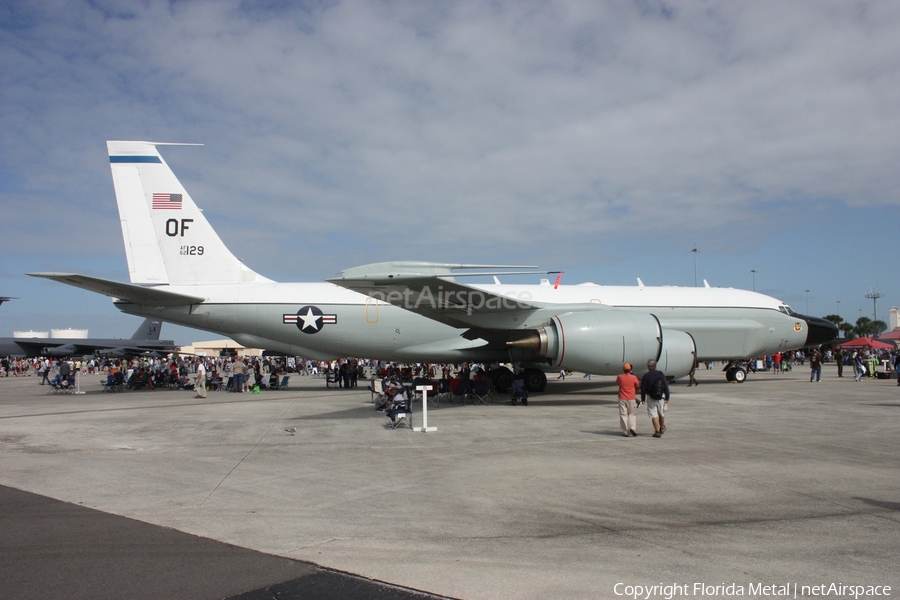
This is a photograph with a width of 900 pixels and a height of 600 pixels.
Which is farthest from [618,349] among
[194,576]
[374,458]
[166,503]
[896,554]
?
[194,576]

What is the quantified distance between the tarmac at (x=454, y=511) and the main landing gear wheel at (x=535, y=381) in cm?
646

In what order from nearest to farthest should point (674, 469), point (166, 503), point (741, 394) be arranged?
point (166, 503) < point (674, 469) < point (741, 394)

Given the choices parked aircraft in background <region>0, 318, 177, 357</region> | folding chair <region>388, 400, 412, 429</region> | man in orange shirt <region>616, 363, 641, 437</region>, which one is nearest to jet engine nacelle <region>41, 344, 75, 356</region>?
parked aircraft in background <region>0, 318, 177, 357</region>

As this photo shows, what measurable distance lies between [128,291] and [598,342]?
1337cm

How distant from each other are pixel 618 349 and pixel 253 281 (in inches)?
460

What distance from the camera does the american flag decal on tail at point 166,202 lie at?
1877 centimetres

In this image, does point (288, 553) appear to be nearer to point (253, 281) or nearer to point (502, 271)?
point (502, 271)

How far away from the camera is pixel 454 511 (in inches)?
220

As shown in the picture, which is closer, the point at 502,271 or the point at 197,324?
the point at 502,271

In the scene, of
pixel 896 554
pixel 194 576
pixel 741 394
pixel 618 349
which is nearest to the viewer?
pixel 194 576

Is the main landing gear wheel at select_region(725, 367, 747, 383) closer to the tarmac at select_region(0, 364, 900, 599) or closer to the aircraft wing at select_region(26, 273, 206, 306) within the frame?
the tarmac at select_region(0, 364, 900, 599)

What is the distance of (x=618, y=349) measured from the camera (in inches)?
563

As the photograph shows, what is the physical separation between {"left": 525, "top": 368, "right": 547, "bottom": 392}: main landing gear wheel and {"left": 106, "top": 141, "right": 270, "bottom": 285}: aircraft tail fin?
31.9 feet

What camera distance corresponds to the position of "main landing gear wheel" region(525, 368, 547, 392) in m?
17.8
